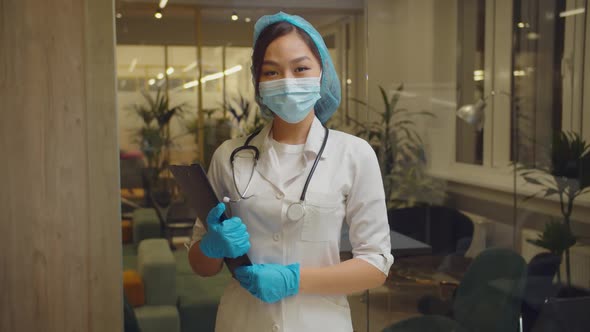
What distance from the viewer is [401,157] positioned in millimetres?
3311

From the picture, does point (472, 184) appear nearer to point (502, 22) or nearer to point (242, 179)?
point (502, 22)

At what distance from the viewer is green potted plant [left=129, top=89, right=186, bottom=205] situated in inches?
111

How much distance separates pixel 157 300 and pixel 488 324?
162cm

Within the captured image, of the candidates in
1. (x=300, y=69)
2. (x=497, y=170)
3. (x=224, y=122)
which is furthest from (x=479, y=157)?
(x=300, y=69)

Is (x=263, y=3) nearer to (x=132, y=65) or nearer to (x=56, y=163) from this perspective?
(x=132, y=65)

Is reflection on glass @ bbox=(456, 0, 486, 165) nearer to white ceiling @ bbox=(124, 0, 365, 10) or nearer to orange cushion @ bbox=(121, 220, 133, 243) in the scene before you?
white ceiling @ bbox=(124, 0, 365, 10)

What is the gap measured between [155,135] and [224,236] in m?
1.24

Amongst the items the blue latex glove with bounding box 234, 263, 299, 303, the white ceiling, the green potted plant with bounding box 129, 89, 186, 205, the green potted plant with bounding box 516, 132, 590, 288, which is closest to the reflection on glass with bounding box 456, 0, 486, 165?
the green potted plant with bounding box 516, 132, 590, 288

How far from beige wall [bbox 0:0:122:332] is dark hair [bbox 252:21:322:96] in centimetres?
94

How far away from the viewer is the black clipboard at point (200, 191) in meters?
1.73

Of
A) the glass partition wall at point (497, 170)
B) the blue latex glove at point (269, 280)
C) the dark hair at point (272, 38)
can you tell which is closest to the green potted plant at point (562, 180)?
the glass partition wall at point (497, 170)

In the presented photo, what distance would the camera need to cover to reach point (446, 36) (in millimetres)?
3381

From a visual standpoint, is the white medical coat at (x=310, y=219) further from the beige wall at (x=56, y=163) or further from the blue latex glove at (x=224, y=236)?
the beige wall at (x=56, y=163)

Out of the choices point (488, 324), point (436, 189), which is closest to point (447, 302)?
point (488, 324)
